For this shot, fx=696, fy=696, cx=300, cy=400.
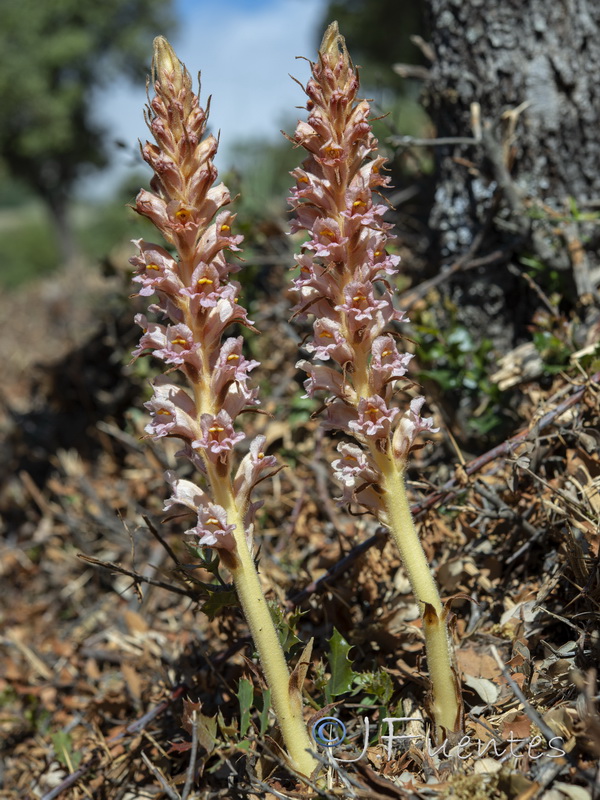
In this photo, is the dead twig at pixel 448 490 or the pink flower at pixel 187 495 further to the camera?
the dead twig at pixel 448 490

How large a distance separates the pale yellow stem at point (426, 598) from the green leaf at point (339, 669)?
0.24 metres

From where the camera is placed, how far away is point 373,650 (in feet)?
7.37

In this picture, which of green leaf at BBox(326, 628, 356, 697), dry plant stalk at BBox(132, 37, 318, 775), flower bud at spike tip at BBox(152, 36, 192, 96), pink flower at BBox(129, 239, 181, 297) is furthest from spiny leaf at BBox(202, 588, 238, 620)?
flower bud at spike tip at BBox(152, 36, 192, 96)

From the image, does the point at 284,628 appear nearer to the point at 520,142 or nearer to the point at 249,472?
the point at 249,472

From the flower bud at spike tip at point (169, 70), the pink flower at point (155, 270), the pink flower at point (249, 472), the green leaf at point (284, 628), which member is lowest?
the green leaf at point (284, 628)

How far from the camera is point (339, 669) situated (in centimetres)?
189

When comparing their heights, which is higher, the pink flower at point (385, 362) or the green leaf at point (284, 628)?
the pink flower at point (385, 362)

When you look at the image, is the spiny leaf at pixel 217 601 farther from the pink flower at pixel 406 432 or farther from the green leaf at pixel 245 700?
the pink flower at pixel 406 432

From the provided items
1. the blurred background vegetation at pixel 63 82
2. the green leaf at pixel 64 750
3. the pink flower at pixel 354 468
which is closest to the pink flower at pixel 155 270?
the pink flower at pixel 354 468

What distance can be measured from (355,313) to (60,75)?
94.4 feet

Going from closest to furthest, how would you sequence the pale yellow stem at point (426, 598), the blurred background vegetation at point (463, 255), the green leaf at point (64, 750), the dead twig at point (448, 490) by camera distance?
the pale yellow stem at point (426, 598), the dead twig at point (448, 490), the green leaf at point (64, 750), the blurred background vegetation at point (463, 255)

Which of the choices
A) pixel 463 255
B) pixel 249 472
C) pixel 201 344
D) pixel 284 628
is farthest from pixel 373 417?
pixel 463 255

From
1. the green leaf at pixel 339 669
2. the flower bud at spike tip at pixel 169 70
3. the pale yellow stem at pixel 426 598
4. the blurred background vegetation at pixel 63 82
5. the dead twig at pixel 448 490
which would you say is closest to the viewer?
the flower bud at spike tip at pixel 169 70

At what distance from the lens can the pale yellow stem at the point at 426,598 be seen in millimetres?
1727
